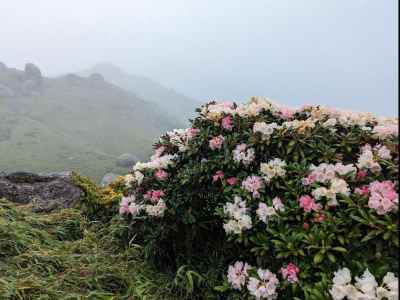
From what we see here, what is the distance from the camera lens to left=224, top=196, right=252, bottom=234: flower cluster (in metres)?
4.37

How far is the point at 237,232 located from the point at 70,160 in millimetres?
103333

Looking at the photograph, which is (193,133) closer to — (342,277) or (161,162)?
(161,162)

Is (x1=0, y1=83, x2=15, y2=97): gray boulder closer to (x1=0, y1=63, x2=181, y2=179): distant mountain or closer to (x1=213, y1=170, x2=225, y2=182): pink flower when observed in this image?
(x1=0, y1=63, x2=181, y2=179): distant mountain

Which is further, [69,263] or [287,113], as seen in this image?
[69,263]

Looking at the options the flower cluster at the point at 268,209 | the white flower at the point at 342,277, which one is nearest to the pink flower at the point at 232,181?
the flower cluster at the point at 268,209

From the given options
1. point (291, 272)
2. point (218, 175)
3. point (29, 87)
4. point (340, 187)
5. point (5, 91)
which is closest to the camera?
point (291, 272)

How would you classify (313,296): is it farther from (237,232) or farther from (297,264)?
(237,232)

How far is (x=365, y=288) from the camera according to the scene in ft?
11.7

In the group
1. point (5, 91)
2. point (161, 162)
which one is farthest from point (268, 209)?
point (5, 91)

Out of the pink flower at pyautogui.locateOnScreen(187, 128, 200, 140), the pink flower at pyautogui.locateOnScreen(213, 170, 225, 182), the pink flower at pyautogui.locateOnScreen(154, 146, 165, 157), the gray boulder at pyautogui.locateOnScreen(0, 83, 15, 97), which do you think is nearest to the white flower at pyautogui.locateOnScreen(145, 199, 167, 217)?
the pink flower at pyautogui.locateOnScreen(213, 170, 225, 182)

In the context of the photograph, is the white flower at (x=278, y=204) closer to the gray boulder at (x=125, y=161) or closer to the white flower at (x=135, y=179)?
the white flower at (x=135, y=179)

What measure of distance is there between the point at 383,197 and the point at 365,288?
78 cm

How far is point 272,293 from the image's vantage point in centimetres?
407

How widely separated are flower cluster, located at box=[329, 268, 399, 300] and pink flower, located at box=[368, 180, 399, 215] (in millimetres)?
528
